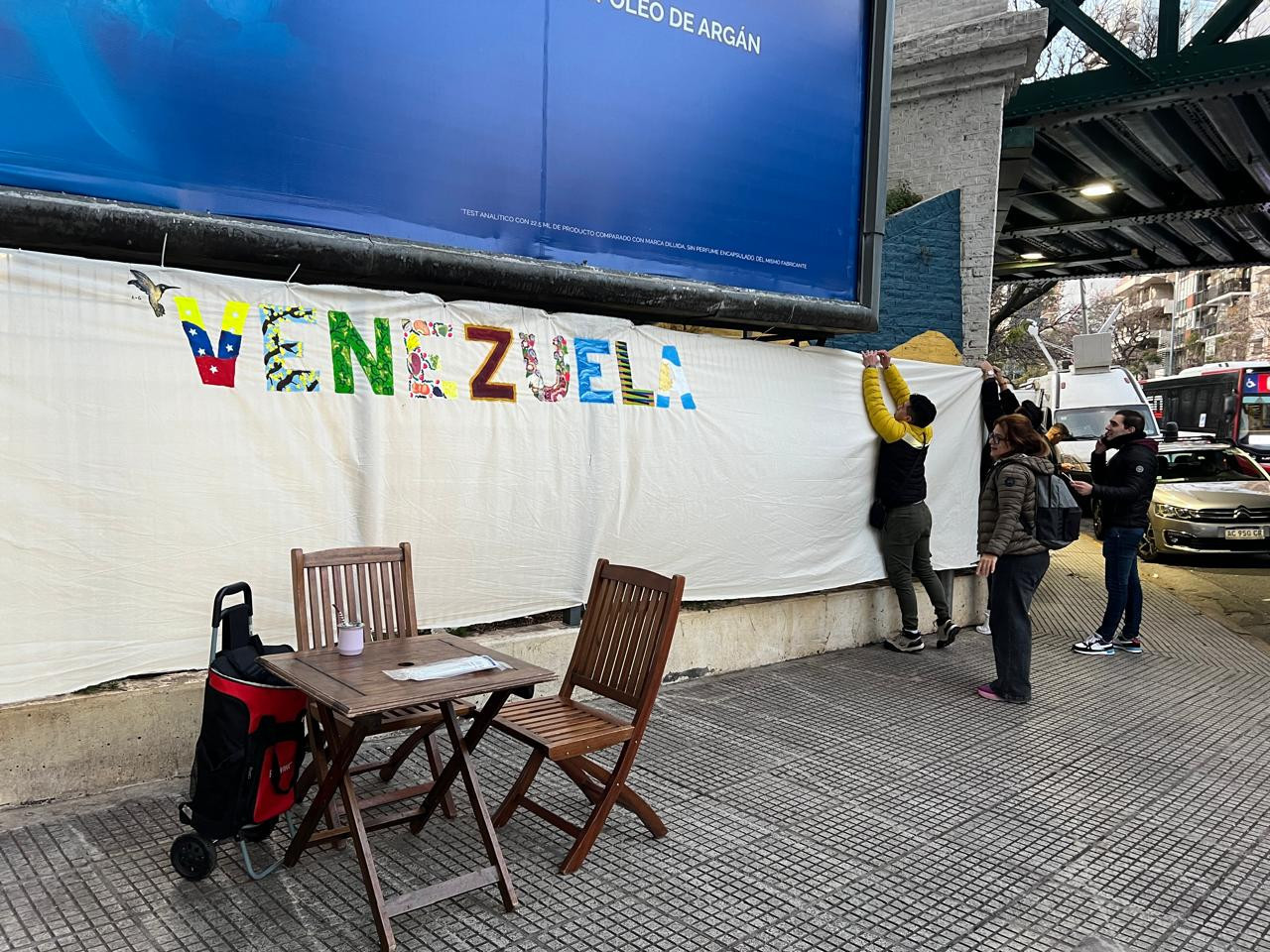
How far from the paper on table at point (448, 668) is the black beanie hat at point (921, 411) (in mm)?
4465

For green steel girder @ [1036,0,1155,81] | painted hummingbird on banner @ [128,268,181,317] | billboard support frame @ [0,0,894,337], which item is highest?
green steel girder @ [1036,0,1155,81]

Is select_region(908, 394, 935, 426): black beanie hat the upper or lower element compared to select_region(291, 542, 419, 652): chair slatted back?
upper

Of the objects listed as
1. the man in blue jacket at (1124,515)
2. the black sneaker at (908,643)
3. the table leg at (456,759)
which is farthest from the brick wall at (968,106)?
the table leg at (456,759)

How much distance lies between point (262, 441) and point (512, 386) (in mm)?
1368

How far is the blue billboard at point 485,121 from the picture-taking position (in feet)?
12.4

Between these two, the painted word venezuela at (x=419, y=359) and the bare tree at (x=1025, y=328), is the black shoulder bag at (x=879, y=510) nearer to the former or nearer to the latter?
the painted word venezuela at (x=419, y=359)

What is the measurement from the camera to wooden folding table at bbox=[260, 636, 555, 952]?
2.84m

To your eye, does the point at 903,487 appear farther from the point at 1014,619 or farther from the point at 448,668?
the point at 448,668

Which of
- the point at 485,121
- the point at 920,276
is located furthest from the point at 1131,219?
the point at 485,121

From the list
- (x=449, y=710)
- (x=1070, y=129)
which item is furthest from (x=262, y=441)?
(x=1070, y=129)

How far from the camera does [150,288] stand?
12.5 ft

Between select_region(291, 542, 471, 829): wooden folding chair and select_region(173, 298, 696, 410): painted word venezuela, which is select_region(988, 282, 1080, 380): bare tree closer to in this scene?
select_region(173, 298, 696, 410): painted word venezuela

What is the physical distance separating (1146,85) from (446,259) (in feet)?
32.2

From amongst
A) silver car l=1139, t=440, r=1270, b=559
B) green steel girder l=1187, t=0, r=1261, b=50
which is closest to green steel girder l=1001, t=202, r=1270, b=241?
silver car l=1139, t=440, r=1270, b=559
